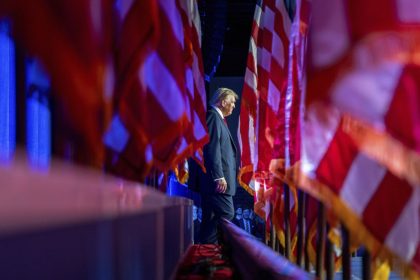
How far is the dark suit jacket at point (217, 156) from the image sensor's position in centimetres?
529

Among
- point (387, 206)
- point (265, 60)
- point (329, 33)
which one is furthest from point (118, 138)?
point (265, 60)

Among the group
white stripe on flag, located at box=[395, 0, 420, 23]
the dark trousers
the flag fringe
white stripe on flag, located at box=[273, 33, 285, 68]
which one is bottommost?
the dark trousers

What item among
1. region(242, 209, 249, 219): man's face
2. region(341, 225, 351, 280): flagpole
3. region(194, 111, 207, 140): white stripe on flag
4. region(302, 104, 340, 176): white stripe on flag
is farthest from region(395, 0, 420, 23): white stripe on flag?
region(242, 209, 249, 219): man's face

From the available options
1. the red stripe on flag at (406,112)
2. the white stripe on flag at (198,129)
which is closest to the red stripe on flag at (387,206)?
the red stripe on flag at (406,112)

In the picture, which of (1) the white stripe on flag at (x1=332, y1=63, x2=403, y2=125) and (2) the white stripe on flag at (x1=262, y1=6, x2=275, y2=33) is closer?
(1) the white stripe on flag at (x1=332, y1=63, x2=403, y2=125)

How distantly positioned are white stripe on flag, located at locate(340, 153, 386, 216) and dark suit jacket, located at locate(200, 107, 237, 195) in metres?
3.83

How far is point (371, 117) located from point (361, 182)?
0.20 metres

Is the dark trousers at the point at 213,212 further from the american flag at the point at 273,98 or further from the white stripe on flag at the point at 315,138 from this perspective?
the white stripe on flag at the point at 315,138

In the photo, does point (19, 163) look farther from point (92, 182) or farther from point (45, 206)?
point (92, 182)

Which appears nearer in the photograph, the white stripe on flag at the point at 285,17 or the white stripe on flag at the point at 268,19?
the white stripe on flag at the point at 285,17

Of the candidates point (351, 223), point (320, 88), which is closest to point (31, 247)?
point (320, 88)

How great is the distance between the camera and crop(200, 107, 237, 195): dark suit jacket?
5.29 meters

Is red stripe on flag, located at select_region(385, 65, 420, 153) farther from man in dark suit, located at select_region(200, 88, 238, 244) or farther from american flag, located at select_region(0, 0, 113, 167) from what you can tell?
man in dark suit, located at select_region(200, 88, 238, 244)

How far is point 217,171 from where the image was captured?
5.30m
